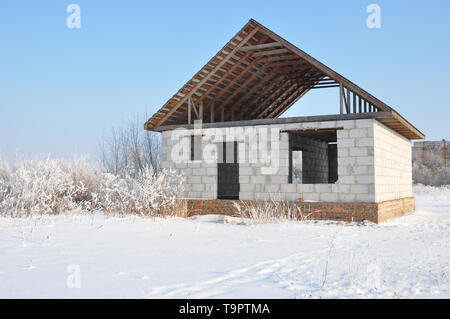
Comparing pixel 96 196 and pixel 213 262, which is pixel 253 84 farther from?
pixel 213 262

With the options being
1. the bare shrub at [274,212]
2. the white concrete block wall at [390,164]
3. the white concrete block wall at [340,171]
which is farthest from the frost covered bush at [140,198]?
the white concrete block wall at [390,164]

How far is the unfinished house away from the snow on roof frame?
1.2 inches

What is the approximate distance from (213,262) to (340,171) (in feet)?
21.0

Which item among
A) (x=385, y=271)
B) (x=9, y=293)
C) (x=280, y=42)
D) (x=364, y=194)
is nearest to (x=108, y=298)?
(x=9, y=293)

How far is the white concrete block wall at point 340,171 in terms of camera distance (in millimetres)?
10602

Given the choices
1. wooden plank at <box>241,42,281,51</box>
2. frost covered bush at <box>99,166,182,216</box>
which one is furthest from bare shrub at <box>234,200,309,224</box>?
wooden plank at <box>241,42,281,51</box>

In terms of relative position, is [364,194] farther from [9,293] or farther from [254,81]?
[9,293]

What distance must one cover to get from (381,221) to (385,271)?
6.19 m

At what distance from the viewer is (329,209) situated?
10805 mm

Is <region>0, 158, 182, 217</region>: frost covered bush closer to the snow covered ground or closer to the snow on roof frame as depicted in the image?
the snow covered ground

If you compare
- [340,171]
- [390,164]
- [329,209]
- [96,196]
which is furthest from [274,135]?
[96,196]

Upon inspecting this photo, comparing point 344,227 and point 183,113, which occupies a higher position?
point 183,113

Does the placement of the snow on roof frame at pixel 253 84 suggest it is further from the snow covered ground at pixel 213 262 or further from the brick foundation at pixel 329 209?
the snow covered ground at pixel 213 262

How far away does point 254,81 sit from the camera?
13.6 meters
